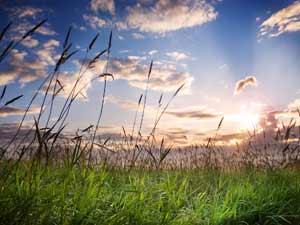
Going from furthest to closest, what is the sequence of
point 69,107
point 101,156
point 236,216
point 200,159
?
point 200,159, point 101,156, point 236,216, point 69,107

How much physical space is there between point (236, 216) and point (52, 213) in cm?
232

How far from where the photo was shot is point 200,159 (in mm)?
9289

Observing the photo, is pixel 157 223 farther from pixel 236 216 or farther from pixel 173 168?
pixel 173 168

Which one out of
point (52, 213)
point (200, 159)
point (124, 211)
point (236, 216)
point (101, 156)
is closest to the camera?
point (52, 213)

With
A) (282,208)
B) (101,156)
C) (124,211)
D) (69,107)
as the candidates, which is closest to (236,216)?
(282,208)

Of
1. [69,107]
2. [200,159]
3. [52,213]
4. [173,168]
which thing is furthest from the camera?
[200,159]

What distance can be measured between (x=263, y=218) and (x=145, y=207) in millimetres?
1821

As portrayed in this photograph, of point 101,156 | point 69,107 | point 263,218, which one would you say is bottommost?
point 263,218

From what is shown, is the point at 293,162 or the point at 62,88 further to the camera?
the point at 293,162

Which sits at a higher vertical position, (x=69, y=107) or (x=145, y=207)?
(x=69, y=107)

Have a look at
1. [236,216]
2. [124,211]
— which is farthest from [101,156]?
[124,211]

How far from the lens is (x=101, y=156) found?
7.54 meters

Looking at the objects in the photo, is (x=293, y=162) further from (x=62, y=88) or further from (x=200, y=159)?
(x=62, y=88)

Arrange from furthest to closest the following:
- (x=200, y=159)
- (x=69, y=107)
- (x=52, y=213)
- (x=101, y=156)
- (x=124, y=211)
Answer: (x=200, y=159), (x=101, y=156), (x=69, y=107), (x=124, y=211), (x=52, y=213)
